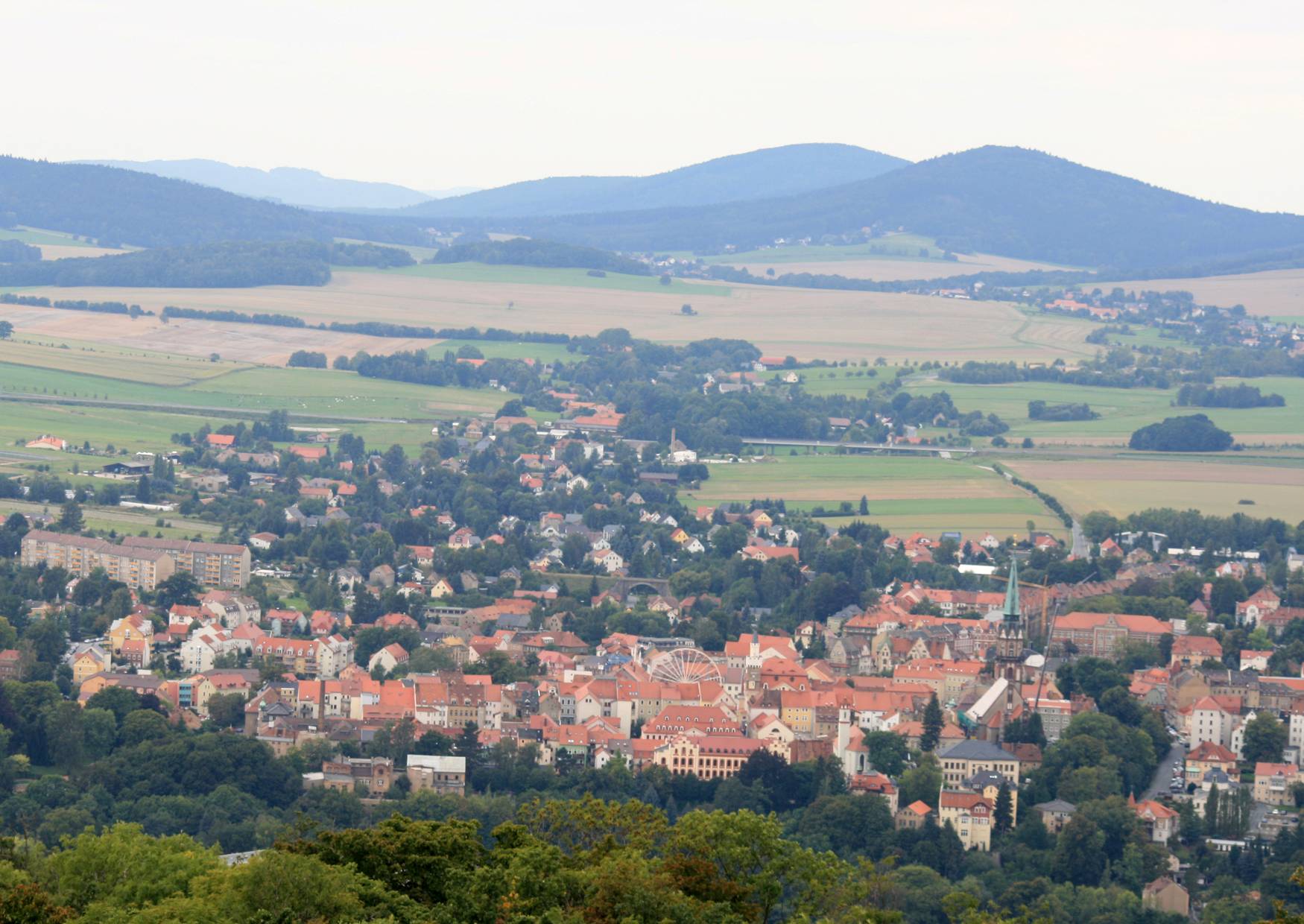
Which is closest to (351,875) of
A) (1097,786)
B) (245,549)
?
(1097,786)

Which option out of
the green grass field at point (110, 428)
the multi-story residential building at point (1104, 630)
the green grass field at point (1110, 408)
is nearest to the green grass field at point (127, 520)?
the green grass field at point (110, 428)

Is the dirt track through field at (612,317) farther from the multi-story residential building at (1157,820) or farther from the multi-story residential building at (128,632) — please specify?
the multi-story residential building at (1157,820)

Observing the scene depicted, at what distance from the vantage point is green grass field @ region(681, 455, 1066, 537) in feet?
316

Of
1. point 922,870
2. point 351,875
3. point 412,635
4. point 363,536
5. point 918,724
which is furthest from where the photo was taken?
point 363,536

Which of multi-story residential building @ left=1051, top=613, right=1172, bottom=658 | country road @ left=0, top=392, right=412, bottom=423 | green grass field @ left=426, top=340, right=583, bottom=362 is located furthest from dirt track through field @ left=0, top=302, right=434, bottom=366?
multi-story residential building @ left=1051, top=613, right=1172, bottom=658

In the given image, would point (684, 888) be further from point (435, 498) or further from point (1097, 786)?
point (435, 498)

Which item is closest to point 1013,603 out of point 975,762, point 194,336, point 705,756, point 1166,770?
point 1166,770

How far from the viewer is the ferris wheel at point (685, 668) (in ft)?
210

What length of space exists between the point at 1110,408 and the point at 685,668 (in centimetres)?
7433

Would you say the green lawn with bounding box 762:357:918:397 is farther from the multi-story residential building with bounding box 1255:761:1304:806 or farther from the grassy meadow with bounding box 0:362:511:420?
the multi-story residential building with bounding box 1255:761:1304:806

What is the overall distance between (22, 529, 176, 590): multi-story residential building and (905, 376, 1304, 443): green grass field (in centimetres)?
5629

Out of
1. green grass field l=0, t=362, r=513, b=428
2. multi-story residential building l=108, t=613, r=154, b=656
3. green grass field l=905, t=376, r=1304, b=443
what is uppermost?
green grass field l=905, t=376, r=1304, b=443

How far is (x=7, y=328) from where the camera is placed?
472ft

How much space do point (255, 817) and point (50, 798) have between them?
4.15 metres
